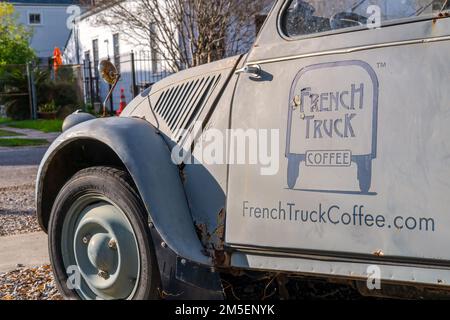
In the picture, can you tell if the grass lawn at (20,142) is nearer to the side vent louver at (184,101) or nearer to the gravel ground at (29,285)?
the gravel ground at (29,285)

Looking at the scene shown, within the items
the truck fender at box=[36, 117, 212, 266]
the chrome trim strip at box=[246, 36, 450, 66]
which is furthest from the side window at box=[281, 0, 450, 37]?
the truck fender at box=[36, 117, 212, 266]

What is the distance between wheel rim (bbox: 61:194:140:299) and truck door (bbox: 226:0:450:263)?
0.69 m

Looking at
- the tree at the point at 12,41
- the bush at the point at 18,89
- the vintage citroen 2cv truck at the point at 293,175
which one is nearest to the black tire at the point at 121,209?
the vintage citroen 2cv truck at the point at 293,175

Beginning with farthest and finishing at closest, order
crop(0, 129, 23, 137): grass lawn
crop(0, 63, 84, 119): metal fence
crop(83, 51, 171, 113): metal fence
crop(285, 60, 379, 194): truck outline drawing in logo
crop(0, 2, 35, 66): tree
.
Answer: crop(0, 2, 35, 66): tree, crop(0, 63, 84, 119): metal fence, crop(83, 51, 171, 113): metal fence, crop(0, 129, 23, 137): grass lawn, crop(285, 60, 379, 194): truck outline drawing in logo

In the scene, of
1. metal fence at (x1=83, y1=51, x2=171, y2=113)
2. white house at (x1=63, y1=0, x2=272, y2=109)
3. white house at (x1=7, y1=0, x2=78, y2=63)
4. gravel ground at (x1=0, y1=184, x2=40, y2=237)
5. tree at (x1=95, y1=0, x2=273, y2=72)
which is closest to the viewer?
gravel ground at (x1=0, y1=184, x2=40, y2=237)

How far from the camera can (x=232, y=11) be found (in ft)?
39.7

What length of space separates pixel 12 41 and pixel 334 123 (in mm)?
29686

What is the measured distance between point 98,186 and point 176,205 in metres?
0.58

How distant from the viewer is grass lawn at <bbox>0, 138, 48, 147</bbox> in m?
15.6

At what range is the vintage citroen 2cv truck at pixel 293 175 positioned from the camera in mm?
2688

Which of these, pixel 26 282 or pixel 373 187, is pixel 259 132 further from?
pixel 26 282

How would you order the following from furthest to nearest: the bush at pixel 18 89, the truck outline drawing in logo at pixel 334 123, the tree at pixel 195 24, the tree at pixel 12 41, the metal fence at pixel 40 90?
the tree at pixel 12 41, the bush at pixel 18 89, the metal fence at pixel 40 90, the tree at pixel 195 24, the truck outline drawing in logo at pixel 334 123

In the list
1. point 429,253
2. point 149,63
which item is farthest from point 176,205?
point 149,63

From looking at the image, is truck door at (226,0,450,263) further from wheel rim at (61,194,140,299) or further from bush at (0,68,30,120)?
bush at (0,68,30,120)
